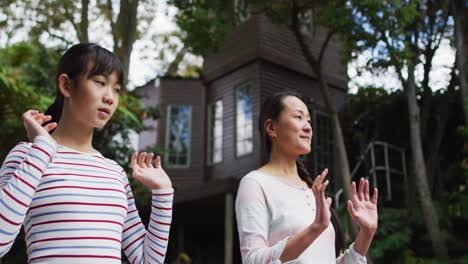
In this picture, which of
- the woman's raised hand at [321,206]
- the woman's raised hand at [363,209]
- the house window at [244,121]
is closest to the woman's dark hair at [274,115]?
the woman's raised hand at [363,209]

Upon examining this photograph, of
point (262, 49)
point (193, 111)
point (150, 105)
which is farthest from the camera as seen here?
point (150, 105)

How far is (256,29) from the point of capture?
14.1 metres

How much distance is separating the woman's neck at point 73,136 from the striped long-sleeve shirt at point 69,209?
0.06 meters

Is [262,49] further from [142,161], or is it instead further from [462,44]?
[142,161]

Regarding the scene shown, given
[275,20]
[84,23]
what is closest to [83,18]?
[84,23]

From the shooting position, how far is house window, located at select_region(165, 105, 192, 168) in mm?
17281

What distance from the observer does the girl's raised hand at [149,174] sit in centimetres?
211

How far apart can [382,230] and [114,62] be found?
28.6 feet

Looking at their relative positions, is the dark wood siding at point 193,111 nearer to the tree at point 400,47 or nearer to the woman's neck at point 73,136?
the tree at point 400,47

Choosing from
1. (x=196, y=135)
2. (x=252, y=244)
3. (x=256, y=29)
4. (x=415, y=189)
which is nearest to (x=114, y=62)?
(x=252, y=244)

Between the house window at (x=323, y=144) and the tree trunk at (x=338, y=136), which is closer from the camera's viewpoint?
the tree trunk at (x=338, y=136)

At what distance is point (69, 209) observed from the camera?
1926 mm

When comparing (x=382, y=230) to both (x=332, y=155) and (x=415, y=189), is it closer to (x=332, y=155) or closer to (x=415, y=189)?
(x=415, y=189)

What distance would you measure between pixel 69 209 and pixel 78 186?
0.31 feet
